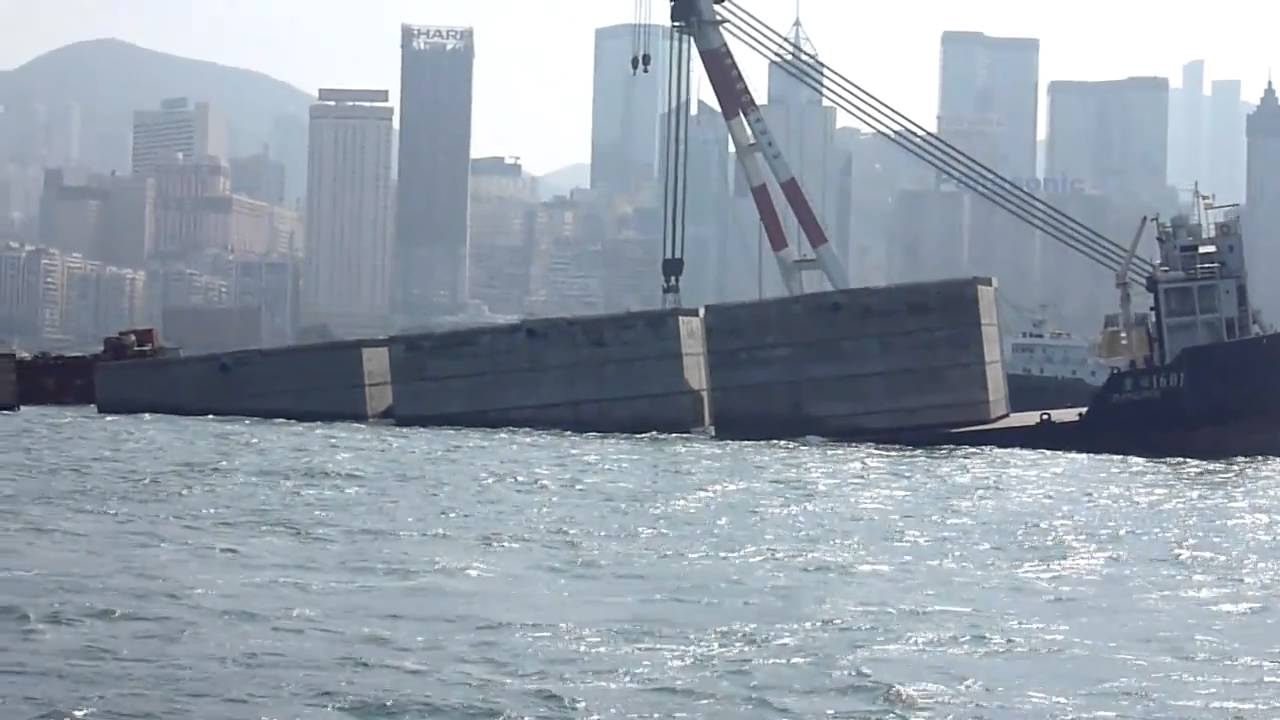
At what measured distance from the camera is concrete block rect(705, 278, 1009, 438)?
39219 millimetres

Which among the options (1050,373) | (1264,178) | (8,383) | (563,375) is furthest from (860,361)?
(1264,178)

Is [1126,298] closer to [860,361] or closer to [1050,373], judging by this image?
[860,361]

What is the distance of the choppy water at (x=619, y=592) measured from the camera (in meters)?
12.9

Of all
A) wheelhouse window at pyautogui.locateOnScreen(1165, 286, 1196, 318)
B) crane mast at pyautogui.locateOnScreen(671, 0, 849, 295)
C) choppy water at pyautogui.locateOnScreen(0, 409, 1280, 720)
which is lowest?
choppy water at pyautogui.locateOnScreen(0, 409, 1280, 720)

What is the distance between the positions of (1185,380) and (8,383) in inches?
1008

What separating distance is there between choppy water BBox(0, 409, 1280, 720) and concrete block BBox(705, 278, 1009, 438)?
7688 millimetres

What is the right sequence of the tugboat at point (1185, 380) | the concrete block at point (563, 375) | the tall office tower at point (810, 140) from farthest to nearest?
the tall office tower at point (810, 140) < the concrete block at point (563, 375) < the tugboat at point (1185, 380)

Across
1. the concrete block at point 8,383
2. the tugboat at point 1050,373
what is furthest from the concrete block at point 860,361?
the tugboat at point 1050,373

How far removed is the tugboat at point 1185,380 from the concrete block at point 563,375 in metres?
4.93

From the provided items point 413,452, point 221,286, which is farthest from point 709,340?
point 221,286

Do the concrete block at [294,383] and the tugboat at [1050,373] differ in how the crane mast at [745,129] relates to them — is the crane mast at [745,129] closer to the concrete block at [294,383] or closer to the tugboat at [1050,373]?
the concrete block at [294,383]

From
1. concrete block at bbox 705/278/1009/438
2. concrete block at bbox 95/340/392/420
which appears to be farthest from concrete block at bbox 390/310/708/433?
concrete block at bbox 705/278/1009/438

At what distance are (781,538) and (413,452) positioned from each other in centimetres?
1347

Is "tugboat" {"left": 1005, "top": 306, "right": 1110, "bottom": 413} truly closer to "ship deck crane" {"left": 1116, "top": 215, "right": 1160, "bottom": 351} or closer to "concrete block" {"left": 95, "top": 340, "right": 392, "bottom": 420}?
"ship deck crane" {"left": 1116, "top": 215, "right": 1160, "bottom": 351}
